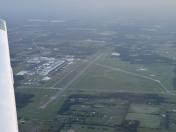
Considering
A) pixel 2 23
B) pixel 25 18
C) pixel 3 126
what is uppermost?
pixel 2 23

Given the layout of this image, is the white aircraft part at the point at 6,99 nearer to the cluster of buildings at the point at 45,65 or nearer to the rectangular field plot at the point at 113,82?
the rectangular field plot at the point at 113,82

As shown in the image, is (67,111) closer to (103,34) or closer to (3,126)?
(3,126)

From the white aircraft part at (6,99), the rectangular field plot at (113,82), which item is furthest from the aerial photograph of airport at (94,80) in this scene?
the white aircraft part at (6,99)

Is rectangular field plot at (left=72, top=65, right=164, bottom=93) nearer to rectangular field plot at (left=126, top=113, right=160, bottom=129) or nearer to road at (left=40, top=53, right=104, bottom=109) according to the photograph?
road at (left=40, top=53, right=104, bottom=109)

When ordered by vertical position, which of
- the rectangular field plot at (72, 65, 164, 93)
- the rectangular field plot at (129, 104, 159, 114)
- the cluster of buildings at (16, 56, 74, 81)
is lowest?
the cluster of buildings at (16, 56, 74, 81)

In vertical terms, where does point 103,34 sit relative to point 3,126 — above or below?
below

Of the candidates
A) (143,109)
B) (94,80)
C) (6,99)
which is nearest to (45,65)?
(94,80)

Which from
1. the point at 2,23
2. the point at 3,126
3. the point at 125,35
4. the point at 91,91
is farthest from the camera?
the point at 125,35

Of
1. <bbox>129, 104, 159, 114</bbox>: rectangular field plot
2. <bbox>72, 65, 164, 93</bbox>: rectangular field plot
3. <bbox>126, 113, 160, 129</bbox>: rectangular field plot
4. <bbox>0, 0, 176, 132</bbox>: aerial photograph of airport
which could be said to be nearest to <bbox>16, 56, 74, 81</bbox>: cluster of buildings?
<bbox>0, 0, 176, 132</bbox>: aerial photograph of airport

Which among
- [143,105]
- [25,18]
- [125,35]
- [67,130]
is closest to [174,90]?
[143,105]
